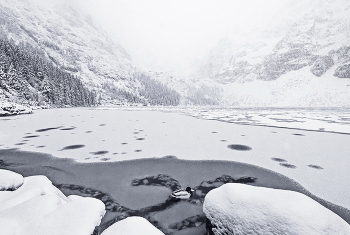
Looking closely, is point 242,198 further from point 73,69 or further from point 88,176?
point 73,69

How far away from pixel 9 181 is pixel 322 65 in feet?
792

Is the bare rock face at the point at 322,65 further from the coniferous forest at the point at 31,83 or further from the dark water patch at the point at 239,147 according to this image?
the dark water patch at the point at 239,147

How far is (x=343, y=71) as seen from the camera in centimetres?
15525

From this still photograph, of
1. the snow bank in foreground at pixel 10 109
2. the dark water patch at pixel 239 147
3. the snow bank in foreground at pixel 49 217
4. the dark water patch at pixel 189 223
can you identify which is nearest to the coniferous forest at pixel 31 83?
the snow bank in foreground at pixel 10 109

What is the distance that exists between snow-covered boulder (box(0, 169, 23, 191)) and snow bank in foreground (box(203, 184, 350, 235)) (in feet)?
23.3

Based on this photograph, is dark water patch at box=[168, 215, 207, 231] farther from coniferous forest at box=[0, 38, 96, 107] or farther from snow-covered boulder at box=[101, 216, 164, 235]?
coniferous forest at box=[0, 38, 96, 107]

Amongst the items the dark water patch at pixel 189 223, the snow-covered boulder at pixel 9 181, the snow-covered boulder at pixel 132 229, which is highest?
the snow-covered boulder at pixel 132 229

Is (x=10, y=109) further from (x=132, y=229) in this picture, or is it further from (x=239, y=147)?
(x=132, y=229)

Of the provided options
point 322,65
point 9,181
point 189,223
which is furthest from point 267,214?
point 322,65

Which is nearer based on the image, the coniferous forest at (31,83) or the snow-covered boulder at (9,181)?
the snow-covered boulder at (9,181)

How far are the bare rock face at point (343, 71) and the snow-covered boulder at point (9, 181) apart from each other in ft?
717

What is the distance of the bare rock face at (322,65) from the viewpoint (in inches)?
6914

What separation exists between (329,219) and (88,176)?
9799mm

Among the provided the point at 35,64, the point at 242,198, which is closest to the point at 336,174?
the point at 242,198
